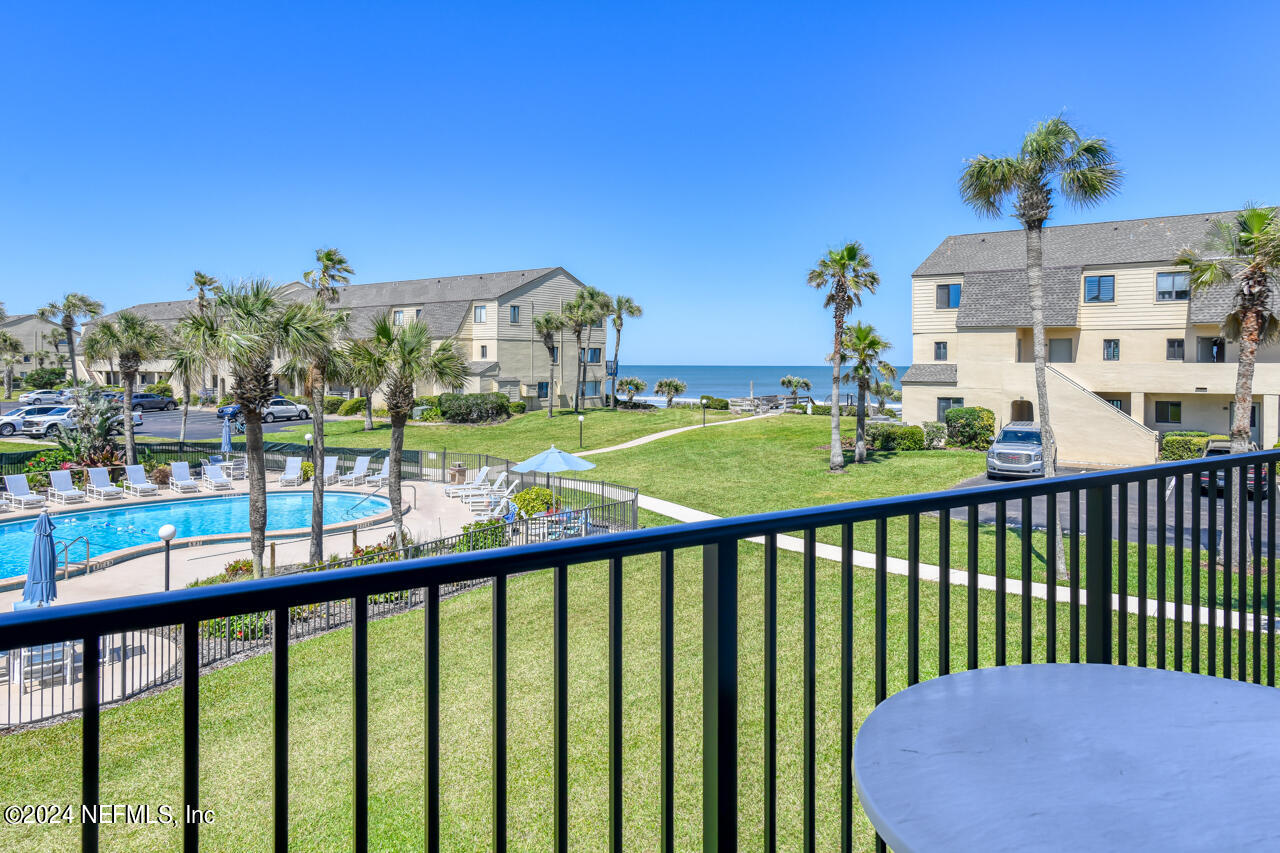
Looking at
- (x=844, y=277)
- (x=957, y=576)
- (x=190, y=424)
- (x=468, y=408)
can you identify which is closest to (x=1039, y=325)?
(x=957, y=576)

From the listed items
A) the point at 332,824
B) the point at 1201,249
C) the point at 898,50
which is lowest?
the point at 332,824

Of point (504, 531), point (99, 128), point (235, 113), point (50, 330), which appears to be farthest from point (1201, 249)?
point (50, 330)

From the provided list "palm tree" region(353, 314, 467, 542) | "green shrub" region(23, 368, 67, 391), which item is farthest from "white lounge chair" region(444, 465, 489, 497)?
"green shrub" region(23, 368, 67, 391)

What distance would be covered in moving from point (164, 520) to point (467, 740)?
17377mm

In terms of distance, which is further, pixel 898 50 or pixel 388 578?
pixel 898 50

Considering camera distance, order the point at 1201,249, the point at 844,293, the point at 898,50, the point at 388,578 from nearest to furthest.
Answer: the point at 388,578
the point at 898,50
the point at 844,293
the point at 1201,249

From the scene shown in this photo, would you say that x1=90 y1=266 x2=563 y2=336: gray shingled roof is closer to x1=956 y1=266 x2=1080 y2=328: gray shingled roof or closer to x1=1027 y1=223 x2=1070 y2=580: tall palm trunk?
x1=956 y1=266 x2=1080 y2=328: gray shingled roof

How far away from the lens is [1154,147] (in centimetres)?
2253

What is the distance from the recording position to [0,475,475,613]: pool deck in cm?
1407

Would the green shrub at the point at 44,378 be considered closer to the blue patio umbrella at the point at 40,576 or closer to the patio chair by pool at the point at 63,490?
the patio chair by pool at the point at 63,490

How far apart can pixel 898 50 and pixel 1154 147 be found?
9.03 metres

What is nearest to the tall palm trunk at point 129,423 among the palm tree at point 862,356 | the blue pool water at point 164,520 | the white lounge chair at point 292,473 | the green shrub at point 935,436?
the blue pool water at point 164,520

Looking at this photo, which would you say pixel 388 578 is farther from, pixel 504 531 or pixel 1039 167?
pixel 1039 167

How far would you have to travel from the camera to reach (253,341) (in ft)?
51.4
